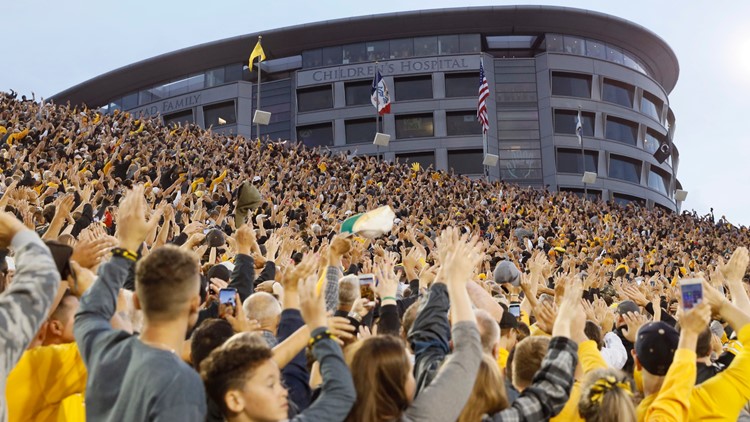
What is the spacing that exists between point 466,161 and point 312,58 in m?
15.5

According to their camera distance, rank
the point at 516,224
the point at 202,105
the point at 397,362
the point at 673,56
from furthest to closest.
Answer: the point at 673,56, the point at 202,105, the point at 516,224, the point at 397,362

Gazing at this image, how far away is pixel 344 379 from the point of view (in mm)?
2930

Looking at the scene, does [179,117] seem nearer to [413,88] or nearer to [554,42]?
[413,88]

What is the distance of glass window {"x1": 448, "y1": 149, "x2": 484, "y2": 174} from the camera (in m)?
57.8

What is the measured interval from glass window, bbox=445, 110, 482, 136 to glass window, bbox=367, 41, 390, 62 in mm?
7199

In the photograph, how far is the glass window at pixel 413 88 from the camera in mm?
59156

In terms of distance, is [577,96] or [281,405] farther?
[577,96]

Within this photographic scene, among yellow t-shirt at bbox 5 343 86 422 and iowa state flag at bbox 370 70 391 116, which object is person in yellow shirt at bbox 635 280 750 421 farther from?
iowa state flag at bbox 370 70 391 116

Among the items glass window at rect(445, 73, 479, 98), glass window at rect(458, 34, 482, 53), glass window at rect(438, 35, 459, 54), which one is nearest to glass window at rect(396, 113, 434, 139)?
glass window at rect(445, 73, 479, 98)

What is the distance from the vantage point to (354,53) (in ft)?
199

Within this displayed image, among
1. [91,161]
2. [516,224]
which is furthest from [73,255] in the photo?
[516,224]

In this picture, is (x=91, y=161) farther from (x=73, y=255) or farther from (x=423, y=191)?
(x=73, y=255)

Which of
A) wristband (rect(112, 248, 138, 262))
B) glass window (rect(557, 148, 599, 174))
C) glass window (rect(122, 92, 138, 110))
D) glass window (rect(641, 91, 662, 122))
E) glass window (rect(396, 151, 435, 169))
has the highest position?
glass window (rect(122, 92, 138, 110))

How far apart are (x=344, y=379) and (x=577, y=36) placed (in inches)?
2463
